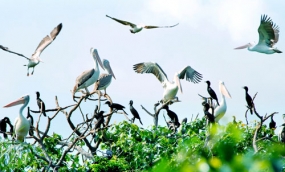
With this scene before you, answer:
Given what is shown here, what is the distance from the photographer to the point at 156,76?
16359 mm

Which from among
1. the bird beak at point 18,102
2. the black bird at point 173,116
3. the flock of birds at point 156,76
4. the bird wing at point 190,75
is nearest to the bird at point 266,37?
the flock of birds at point 156,76

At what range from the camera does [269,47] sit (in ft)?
53.7

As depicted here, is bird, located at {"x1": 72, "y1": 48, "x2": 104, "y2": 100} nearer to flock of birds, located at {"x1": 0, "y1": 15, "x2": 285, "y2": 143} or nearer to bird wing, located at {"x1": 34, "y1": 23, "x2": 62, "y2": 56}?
flock of birds, located at {"x1": 0, "y1": 15, "x2": 285, "y2": 143}

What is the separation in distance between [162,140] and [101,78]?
11.4 ft

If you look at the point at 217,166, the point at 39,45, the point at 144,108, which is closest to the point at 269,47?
the point at 144,108

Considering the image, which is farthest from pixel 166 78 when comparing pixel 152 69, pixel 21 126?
pixel 21 126

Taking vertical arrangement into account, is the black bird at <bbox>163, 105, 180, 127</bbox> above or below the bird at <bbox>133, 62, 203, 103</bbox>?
below

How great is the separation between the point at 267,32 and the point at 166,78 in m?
2.67

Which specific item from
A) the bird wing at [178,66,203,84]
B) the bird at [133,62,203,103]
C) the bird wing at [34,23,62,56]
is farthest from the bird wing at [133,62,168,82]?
the bird wing at [34,23,62,56]

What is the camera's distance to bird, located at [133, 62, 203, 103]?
1501cm

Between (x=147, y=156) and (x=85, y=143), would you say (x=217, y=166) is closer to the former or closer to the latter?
(x=147, y=156)

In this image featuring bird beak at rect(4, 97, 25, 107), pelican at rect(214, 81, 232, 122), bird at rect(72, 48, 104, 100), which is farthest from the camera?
pelican at rect(214, 81, 232, 122)

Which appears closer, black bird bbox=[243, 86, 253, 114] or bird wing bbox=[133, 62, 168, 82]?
black bird bbox=[243, 86, 253, 114]

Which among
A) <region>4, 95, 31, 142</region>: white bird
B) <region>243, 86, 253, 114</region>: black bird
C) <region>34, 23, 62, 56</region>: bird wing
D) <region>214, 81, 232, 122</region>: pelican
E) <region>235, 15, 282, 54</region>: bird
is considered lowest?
<region>243, 86, 253, 114</region>: black bird
